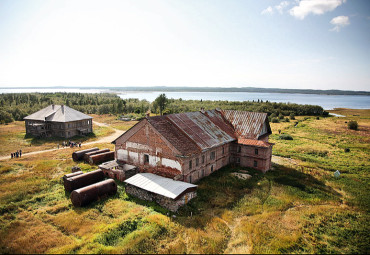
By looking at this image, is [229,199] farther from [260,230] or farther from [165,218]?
[165,218]

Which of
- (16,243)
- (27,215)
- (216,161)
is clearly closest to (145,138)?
(216,161)

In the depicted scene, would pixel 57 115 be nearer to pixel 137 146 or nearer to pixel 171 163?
pixel 137 146

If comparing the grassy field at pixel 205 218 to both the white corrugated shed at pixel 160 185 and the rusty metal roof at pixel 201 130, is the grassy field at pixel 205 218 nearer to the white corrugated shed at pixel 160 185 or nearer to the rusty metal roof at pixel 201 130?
the white corrugated shed at pixel 160 185

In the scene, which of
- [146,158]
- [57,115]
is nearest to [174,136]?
[146,158]

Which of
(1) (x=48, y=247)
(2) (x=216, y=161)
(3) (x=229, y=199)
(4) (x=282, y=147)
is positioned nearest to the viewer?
(1) (x=48, y=247)

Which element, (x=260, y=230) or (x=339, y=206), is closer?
(x=260, y=230)

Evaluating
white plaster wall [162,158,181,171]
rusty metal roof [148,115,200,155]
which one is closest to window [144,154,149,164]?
white plaster wall [162,158,181,171]
